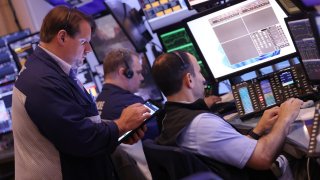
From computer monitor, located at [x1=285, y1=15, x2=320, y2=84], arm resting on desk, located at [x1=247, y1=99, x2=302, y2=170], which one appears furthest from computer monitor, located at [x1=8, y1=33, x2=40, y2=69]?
arm resting on desk, located at [x1=247, y1=99, x2=302, y2=170]

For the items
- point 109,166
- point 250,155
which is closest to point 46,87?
point 109,166

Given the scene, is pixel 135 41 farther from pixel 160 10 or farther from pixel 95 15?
pixel 95 15

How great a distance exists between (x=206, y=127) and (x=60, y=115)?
1.92ft

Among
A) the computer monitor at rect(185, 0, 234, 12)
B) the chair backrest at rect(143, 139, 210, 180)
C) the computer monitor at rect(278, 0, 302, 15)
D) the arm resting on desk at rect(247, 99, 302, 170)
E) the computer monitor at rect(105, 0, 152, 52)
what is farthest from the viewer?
the computer monitor at rect(105, 0, 152, 52)

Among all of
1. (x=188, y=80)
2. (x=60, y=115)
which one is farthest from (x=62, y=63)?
(x=188, y=80)

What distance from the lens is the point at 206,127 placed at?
6.17 ft

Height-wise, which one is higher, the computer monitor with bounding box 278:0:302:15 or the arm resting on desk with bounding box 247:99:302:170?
the computer monitor with bounding box 278:0:302:15

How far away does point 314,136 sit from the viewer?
4.68 ft

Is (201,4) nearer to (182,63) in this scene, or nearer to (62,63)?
(182,63)

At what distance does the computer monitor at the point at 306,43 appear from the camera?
2.09 m

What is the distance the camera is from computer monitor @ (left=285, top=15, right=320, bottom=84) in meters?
2.09

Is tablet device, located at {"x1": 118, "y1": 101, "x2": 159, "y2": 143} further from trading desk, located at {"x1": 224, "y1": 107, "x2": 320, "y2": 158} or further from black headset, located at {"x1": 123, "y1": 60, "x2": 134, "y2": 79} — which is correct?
black headset, located at {"x1": 123, "y1": 60, "x2": 134, "y2": 79}

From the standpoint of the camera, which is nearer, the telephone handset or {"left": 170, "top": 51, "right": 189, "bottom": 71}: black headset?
the telephone handset

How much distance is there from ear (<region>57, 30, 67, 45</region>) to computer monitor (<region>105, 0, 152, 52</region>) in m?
1.29
